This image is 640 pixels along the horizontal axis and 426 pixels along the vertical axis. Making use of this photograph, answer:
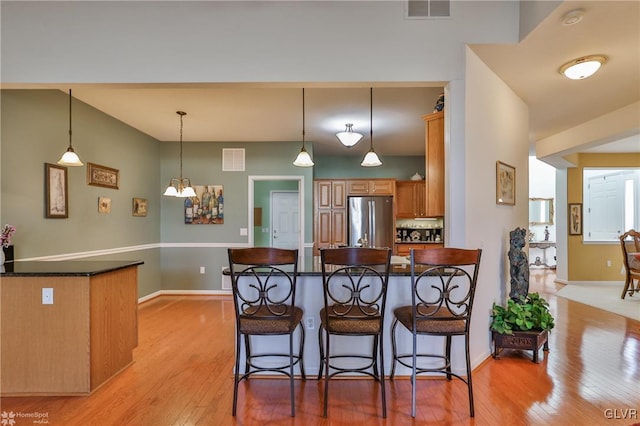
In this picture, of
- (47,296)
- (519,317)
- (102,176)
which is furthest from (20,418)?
(519,317)

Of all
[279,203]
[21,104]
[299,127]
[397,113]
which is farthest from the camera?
[279,203]

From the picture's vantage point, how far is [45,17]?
2553mm

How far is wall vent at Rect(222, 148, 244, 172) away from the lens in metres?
5.59

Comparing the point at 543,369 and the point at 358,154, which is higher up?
the point at 358,154

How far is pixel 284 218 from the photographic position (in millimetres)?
7461

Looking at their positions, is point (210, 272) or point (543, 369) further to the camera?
point (210, 272)

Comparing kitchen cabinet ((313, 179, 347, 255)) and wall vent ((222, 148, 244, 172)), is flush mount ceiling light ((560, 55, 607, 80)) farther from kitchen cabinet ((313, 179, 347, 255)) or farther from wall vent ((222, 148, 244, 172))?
wall vent ((222, 148, 244, 172))

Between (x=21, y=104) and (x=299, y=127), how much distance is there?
3.02 m

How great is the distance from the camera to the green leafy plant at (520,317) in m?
2.83

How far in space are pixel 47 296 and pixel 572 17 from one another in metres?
4.07

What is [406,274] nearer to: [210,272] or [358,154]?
[210,272]

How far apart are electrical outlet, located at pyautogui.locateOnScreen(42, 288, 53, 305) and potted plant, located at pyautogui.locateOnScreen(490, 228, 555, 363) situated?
11.4 ft

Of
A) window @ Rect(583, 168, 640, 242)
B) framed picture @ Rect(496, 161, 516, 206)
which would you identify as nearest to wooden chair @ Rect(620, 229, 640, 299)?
window @ Rect(583, 168, 640, 242)

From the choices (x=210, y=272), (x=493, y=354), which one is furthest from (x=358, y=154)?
(x=493, y=354)
